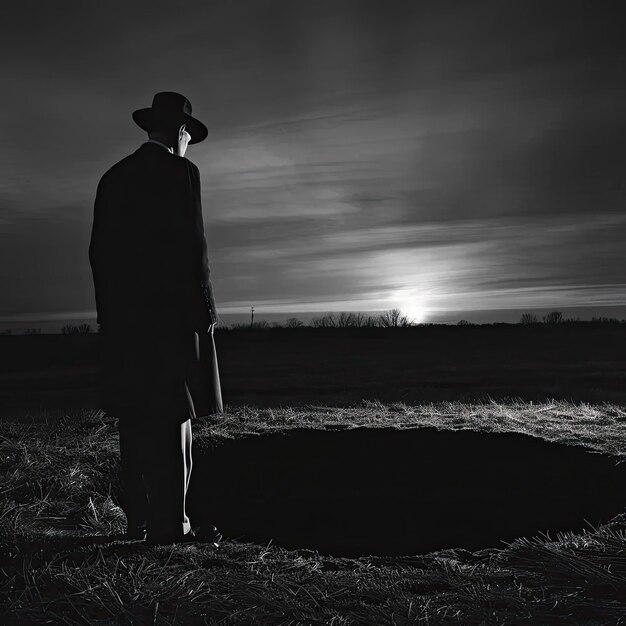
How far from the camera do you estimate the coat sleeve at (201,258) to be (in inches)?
148

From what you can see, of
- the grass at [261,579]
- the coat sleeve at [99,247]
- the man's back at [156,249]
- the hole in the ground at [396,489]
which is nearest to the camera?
the grass at [261,579]

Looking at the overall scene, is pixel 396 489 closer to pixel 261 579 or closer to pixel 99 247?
pixel 261 579

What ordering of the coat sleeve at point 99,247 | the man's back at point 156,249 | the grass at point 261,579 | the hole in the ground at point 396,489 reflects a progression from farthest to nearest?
the hole in the ground at point 396,489 < the coat sleeve at point 99,247 < the man's back at point 156,249 < the grass at point 261,579

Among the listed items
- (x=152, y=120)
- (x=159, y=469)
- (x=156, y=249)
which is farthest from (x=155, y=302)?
(x=152, y=120)

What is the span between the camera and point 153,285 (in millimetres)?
3748

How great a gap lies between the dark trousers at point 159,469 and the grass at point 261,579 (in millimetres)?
247

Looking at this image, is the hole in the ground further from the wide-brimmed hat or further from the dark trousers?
the wide-brimmed hat

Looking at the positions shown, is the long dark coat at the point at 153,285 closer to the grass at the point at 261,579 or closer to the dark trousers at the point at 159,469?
the dark trousers at the point at 159,469

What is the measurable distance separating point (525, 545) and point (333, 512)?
231 cm

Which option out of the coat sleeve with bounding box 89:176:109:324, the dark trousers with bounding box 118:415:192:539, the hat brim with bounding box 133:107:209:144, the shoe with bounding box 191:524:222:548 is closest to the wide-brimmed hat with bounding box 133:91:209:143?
the hat brim with bounding box 133:107:209:144

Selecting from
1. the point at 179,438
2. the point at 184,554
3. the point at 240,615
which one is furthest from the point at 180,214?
the point at 240,615

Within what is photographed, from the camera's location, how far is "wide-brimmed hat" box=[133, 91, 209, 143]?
3.95m

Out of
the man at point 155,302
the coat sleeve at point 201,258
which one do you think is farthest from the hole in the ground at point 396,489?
the coat sleeve at point 201,258

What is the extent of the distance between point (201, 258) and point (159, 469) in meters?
1.28
